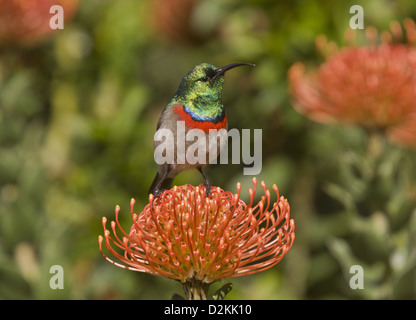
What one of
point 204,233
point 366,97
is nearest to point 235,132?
point 366,97

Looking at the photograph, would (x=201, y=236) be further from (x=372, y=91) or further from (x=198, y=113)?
(x=372, y=91)

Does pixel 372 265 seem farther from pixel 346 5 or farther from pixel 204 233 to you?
pixel 346 5

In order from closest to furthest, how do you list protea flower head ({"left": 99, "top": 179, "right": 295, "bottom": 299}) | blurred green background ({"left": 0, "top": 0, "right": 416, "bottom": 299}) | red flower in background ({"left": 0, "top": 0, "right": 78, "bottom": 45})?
1. protea flower head ({"left": 99, "top": 179, "right": 295, "bottom": 299})
2. blurred green background ({"left": 0, "top": 0, "right": 416, "bottom": 299})
3. red flower in background ({"left": 0, "top": 0, "right": 78, "bottom": 45})

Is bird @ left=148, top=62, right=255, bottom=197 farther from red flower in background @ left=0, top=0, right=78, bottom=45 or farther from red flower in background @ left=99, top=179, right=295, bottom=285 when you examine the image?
red flower in background @ left=0, top=0, right=78, bottom=45

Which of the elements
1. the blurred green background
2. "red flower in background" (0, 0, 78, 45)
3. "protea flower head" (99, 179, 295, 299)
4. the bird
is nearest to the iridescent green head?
the bird
